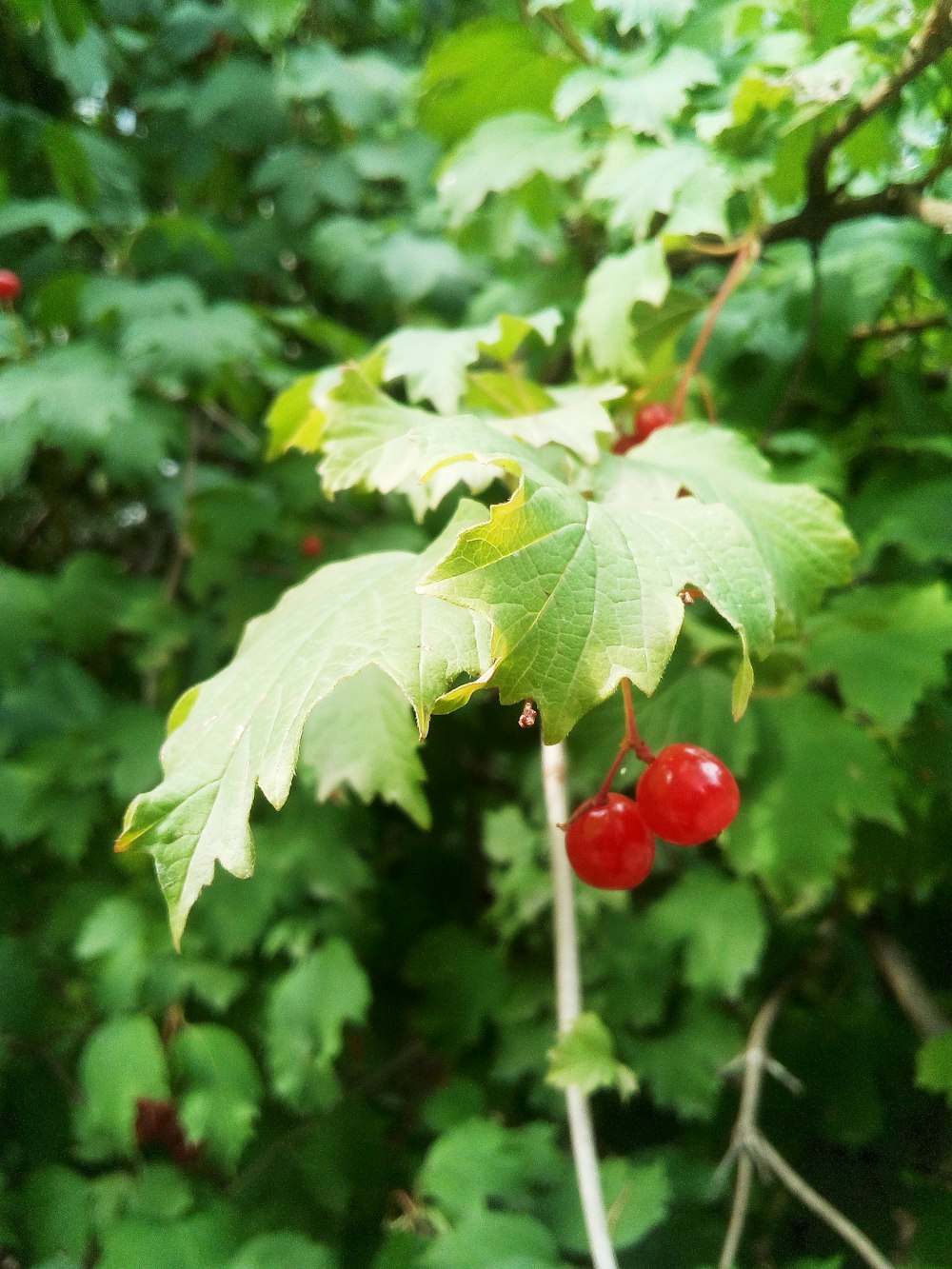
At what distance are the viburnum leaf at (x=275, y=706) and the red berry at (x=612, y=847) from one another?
21cm

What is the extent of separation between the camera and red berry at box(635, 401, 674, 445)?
1006mm

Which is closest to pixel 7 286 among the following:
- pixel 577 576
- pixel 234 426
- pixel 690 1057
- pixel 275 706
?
pixel 234 426

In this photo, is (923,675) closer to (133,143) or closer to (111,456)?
(111,456)

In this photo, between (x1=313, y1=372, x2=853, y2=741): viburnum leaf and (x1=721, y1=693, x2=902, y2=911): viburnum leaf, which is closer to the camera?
(x1=313, y1=372, x2=853, y2=741): viburnum leaf

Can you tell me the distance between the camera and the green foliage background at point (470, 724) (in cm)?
96

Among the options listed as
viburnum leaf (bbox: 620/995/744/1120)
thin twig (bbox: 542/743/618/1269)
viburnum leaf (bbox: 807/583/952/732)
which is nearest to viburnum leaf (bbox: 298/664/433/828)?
thin twig (bbox: 542/743/618/1269)

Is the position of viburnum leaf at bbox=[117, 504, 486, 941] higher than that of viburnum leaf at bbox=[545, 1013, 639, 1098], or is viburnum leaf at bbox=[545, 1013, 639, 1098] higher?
viburnum leaf at bbox=[117, 504, 486, 941]

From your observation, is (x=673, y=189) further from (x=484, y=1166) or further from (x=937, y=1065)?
(x=484, y=1166)

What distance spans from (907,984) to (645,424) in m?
0.87

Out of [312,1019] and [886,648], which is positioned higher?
[886,648]

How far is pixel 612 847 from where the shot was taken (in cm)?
66

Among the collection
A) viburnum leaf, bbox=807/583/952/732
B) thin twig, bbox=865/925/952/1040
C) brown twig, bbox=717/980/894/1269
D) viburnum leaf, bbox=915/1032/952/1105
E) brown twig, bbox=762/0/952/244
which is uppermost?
brown twig, bbox=762/0/952/244

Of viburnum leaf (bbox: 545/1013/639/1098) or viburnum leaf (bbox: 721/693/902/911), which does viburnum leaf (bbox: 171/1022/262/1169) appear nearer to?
viburnum leaf (bbox: 545/1013/639/1098)

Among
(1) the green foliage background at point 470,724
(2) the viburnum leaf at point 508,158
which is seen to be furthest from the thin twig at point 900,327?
(2) the viburnum leaf at point 508,158
